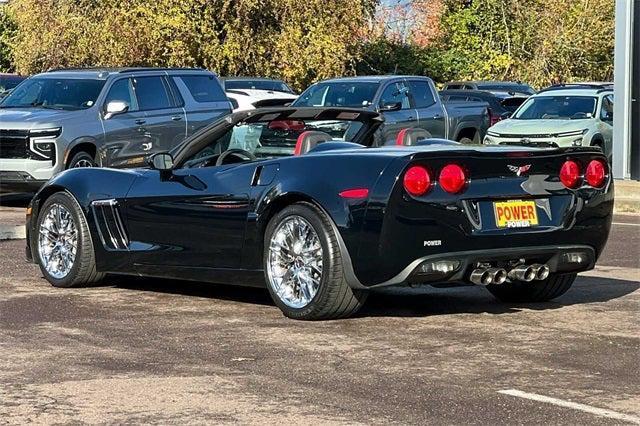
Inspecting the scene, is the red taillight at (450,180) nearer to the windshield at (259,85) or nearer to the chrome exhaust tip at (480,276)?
the chrome exhaust tip at (480,276)

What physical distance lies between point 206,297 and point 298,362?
2.69m

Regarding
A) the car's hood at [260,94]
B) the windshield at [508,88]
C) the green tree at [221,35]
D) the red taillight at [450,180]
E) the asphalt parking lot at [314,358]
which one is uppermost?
the green tree at [221,35]

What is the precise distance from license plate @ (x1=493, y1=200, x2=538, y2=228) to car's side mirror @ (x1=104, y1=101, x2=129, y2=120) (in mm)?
11058

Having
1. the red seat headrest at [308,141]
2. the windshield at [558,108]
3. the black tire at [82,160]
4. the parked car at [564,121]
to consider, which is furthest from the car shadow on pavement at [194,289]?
the windshield at [558,108]

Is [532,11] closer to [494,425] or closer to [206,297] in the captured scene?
[206,297]

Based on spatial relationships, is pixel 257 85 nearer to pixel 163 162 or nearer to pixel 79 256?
pixel 79 256

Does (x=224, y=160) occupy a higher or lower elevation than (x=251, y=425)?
higher

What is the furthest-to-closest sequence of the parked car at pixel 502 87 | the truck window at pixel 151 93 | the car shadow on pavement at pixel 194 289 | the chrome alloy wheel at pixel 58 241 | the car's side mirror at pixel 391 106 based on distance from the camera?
1. the parked car at pixel 502 87
2. the car's side mirror at pixel 391 106
3. the truck window at pixel 151 93
4. the chrome alloy wheel at pixel 58 241
5. the car shadow on pavement at pixel 194 289

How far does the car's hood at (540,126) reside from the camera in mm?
24016

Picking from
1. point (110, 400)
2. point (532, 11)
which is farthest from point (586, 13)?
Result: point (110, 400)

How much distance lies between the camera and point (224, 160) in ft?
31.4

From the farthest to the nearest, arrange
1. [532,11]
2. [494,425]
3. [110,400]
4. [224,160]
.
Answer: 1. [532,11]
2. [224,160]
3. [110,400]
4. [494,425]

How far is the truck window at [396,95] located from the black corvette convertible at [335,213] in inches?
485

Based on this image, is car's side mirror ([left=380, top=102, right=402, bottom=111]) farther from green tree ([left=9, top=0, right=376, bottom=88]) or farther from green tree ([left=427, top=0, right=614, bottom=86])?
green tree ([left=427, top=0, right=614, bottom=86])
